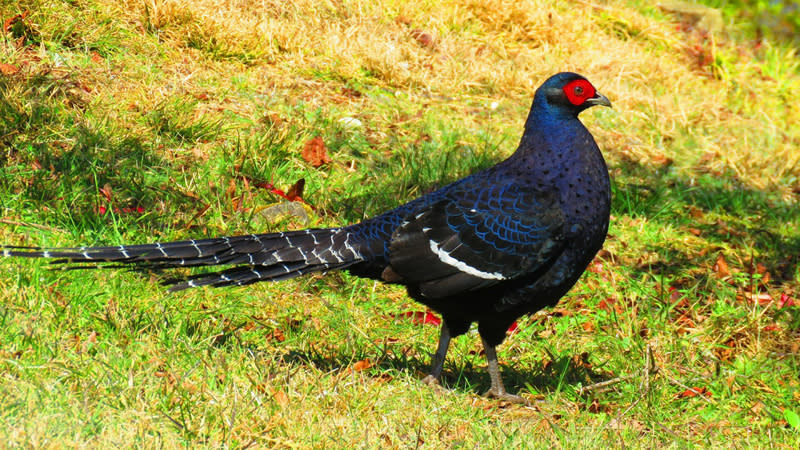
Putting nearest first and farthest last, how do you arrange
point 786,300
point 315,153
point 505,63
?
point 786,300, point 315,153, point 505,63

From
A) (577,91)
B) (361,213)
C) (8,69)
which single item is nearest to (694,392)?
(577,91)

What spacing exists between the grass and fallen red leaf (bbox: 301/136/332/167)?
88mm

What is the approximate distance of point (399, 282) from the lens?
4.55 meters

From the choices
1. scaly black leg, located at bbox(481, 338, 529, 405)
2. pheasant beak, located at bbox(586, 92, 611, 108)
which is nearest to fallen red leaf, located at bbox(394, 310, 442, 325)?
scaly black leg, located at bbox(481, 338, 529, 405)

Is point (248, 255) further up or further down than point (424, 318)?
further up

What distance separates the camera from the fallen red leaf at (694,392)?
16.0ft

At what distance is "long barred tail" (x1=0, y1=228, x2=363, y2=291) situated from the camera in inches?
165

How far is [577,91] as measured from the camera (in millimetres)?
4645

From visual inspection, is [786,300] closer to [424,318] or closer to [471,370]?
[471,370]

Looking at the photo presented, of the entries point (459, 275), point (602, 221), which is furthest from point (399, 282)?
point (602, 221)

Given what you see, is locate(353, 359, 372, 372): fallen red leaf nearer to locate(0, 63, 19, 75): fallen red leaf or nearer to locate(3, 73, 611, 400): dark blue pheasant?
locate(3, 73, 611, 400): dark blue pheasant

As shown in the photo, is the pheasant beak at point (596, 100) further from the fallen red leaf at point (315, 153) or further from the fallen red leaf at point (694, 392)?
the fallen red leaf at point (315, 153)

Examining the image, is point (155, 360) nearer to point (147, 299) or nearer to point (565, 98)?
point (147, 299)

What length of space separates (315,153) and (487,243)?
8.77 ft
